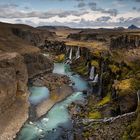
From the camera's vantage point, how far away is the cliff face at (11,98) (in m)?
66.2

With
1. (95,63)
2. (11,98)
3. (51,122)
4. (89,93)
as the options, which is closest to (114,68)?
(89,93)

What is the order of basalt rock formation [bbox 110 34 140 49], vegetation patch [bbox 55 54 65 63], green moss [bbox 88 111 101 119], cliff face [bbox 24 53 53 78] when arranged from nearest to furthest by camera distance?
green moss [bbox 88 111 101 119]
cliff face [bbox 24 53 53 78]
basalt rock formation [bbox 110 34 140 49]
vegetation patch [bbox 55 54 65 63]

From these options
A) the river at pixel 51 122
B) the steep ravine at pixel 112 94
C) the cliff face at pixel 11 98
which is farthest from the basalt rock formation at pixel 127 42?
the cliff face at pixel 11 98

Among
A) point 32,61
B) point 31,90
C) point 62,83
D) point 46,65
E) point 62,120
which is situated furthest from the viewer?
point 46,65

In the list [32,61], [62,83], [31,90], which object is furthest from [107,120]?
[32,61]

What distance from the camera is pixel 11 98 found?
74938mm

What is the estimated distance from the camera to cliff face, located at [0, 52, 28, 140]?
2607 inches

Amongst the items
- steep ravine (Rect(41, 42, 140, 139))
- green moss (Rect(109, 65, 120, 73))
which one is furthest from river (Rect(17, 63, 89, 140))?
green moss (Rect(109, 65, 120, 73))

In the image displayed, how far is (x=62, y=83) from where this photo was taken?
111 m

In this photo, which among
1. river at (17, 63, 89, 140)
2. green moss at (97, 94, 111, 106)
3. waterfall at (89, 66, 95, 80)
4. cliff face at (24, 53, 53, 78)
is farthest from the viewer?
cliff face at (24, 53, 53, 78)

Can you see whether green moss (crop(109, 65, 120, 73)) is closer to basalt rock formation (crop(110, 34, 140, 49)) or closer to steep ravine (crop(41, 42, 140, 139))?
steep ravine (crop(41, 42, 140, 139))

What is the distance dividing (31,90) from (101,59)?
2804 cm

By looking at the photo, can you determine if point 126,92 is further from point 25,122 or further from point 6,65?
point 6,65

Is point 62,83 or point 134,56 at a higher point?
point 134,56
